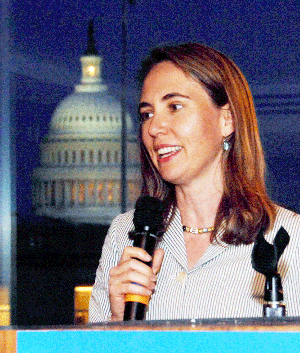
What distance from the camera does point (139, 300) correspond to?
1167 mm

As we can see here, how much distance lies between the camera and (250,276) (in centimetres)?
139

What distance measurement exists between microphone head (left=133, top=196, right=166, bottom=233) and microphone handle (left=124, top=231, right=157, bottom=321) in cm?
2

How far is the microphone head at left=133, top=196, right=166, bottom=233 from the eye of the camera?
1280 mm

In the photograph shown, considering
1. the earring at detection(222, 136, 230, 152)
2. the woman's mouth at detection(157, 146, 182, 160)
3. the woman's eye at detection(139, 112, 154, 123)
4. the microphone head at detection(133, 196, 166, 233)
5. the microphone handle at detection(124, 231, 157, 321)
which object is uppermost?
the woman's eye at detection(139, 112, 154, 123)

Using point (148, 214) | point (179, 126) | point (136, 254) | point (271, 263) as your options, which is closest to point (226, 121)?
point (179, 126)

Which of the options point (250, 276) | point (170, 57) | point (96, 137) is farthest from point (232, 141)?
point (96, 137)

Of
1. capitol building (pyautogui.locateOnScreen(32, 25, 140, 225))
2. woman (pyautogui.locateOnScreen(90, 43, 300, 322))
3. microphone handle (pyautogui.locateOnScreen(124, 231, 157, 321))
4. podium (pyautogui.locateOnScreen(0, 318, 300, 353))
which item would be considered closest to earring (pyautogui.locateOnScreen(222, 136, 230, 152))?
woman (pyautogui.locateOnScreen(90, 43, 300, 322))

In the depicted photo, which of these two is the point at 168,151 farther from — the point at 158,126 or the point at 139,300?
the point at 139,300

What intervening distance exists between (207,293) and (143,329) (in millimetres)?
684

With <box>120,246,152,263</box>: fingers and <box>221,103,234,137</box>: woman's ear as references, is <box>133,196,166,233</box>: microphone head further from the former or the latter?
<box>221,103,234,137</box>: woman's ear

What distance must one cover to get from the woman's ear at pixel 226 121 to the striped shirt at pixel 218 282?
0.66ft

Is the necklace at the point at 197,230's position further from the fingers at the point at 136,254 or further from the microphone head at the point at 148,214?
the fingers at the point at 136,254

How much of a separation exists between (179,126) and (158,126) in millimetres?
42

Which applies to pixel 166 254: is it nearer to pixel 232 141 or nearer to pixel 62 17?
pixel 232 141
